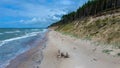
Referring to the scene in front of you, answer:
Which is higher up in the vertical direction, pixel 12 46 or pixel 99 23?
pixel 99 23

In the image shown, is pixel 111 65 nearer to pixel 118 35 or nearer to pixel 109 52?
pixel 109 52

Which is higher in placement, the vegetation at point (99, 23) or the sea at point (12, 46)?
the vegetation at point (99, 23)

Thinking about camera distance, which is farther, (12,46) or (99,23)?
(99,23)

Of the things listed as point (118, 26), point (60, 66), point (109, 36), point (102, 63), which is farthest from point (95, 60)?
point (118, 26)

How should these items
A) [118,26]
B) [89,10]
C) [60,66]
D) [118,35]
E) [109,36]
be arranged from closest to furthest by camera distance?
[60,66] < [118,35] < [109,36] < [118,26] < [89,10]

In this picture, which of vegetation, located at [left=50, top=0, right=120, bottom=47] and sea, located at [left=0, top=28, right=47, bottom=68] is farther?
vegetation, located at [left=50, top=0, right=120, bottom=47]

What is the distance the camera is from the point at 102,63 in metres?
18.1

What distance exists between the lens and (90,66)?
1741 centimetres

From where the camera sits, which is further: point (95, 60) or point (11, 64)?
point (11, 64)

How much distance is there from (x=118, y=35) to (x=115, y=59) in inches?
366

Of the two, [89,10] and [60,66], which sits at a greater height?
[89,10]

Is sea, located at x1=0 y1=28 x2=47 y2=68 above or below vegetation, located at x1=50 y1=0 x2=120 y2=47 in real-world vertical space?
below

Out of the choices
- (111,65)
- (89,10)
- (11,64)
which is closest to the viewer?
(111,65)

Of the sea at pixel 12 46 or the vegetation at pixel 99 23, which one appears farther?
the vegetation at pixel 99 23
